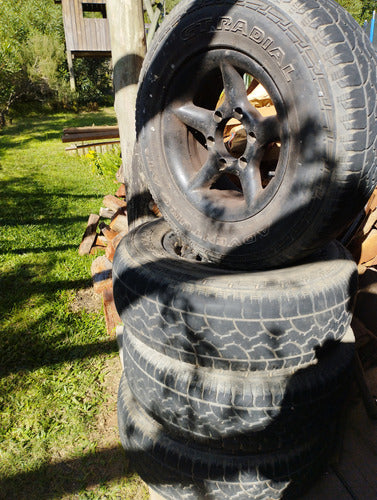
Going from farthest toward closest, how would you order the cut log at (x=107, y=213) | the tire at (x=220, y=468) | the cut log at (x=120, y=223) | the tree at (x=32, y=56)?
the tree at (x=32, y=56), the cut log at (x=107, y=213), the cut log at (x=120, y=223), the tire at (x=220, y=468)

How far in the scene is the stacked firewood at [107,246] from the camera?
11.1 ft

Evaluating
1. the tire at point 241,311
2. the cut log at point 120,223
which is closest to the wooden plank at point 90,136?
the cut log at point 120,223

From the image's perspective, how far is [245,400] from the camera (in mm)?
1631

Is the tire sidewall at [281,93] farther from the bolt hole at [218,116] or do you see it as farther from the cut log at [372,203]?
the cut log at [372,203]

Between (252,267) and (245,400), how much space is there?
2.03 ft

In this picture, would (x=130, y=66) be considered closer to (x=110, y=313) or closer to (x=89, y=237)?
(x=89, y=237)

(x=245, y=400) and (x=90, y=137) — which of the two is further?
(x=90, y=137)

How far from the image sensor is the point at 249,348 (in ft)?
5.16

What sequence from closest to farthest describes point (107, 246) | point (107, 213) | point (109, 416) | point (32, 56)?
point (109, 416) < point (107, 246) < point (107, 213) < point (32, 56)

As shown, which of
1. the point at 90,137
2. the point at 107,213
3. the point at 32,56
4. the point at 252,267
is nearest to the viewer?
the point at 252,267

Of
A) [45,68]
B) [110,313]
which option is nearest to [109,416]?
[110,313]

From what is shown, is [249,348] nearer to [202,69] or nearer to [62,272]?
[202,69]

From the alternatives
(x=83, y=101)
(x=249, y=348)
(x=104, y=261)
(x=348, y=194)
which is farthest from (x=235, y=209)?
(x=83, y=101)

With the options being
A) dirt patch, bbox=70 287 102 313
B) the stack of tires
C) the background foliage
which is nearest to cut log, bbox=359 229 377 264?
the stack of tires
